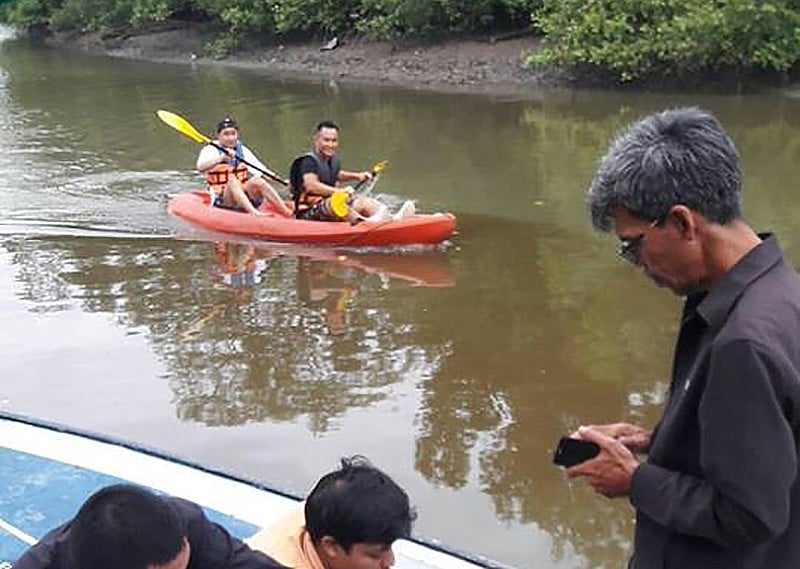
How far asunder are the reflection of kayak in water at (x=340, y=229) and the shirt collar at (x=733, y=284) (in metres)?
7.26

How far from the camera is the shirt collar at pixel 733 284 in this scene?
179cm

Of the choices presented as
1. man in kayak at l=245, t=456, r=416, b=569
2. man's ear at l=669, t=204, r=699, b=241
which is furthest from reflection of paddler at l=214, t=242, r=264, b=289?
man's ear at l=669, t=204, r=699, b=241

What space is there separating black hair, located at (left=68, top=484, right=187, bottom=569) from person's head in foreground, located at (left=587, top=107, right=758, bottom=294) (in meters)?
1.06

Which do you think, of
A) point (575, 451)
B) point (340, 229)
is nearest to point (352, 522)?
point (575, 451)

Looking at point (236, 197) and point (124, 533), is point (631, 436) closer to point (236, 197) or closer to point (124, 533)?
point (124, 533)

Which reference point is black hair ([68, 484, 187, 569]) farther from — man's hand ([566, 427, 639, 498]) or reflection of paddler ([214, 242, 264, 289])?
reflection of paddler ([214, 242, 264, 289])

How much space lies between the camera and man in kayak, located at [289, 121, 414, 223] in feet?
30.3

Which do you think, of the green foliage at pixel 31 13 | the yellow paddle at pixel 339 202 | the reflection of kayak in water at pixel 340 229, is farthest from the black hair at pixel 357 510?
the green foliage at pixel 31 13

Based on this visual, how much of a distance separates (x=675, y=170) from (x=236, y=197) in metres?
8.53

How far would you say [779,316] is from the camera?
175 cm

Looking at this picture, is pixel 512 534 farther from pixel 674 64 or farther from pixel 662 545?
pixel 674 64

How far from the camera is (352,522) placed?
8.36 ft

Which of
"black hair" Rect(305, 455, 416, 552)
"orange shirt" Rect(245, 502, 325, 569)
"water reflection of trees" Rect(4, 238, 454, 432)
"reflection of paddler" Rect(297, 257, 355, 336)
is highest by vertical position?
"black hair" Rect(305, 455, 416, 552)

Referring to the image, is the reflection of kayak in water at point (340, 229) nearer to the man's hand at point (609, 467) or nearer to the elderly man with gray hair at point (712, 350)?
the man's hand at point (609, 467)
